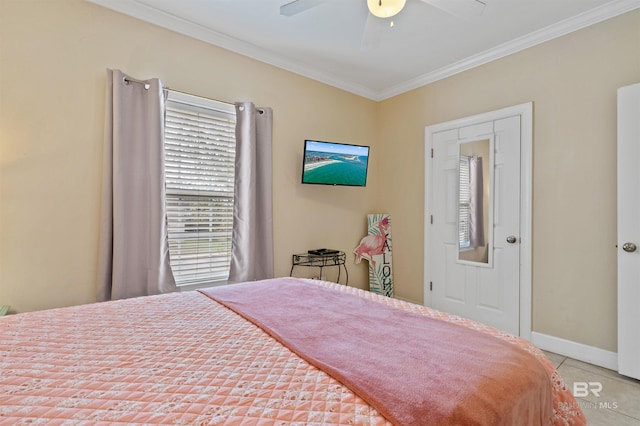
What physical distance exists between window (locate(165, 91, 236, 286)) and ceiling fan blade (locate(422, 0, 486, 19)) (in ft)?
6.03

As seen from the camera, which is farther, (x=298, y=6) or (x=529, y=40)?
(x=529, y=40)

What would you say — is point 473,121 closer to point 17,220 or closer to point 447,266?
point 447,266

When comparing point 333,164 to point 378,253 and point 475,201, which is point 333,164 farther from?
point 475,201

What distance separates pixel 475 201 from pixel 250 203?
7.13 ft

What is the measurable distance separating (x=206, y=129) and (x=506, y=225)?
282 cm

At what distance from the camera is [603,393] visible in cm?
206

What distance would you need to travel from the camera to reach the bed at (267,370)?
800mm

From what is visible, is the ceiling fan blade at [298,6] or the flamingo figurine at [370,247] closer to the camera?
the ceiling fan blade at [298,6]

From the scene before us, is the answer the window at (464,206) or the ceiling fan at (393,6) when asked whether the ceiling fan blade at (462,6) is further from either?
the window at (464,206)

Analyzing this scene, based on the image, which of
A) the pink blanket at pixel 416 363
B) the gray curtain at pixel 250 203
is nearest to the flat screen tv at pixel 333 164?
the gray curtain at pixel 250 203

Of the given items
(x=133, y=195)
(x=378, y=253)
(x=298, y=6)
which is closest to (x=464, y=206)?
(x=378, y=253)

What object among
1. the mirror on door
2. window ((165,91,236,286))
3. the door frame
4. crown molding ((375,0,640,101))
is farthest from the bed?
crown molding ((375,0,640,101))

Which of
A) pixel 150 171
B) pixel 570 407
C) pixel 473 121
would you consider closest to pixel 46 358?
pixel 150 171

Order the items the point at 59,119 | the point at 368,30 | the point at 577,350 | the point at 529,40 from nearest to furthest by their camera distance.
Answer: the point at 368,30 → the point at 59,119 → the point at 577,350 → the point at 529,40
